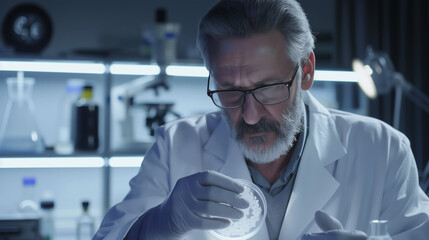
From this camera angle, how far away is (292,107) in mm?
1435

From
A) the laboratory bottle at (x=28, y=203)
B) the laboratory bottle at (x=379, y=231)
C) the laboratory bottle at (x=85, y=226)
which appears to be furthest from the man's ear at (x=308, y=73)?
the laboratory bottle at (x=28, y=203)

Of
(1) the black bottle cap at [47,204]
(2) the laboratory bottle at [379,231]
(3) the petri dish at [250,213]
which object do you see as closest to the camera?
(2) the laboratory bottle at [379,231]

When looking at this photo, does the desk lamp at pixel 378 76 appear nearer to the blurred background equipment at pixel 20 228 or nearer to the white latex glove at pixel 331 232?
the white latex glove at pixel 331 232

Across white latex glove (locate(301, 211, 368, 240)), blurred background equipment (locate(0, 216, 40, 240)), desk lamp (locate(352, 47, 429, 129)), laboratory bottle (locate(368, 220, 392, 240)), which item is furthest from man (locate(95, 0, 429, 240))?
blurred background equipment (locate(0, 216, 40, 240))

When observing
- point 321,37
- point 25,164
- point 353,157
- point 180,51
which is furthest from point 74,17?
point 353,157

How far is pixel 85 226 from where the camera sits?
8.32 feet

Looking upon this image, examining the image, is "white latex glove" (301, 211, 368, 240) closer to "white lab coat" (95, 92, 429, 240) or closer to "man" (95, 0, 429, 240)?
"man" (95, 0, 429, 240)

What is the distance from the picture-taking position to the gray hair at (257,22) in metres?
1.34

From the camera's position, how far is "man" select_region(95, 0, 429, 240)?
127cm

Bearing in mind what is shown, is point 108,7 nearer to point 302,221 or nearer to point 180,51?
point 180,51

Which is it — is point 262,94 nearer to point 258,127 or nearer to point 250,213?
point 258,127

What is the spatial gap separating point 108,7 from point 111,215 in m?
1.70

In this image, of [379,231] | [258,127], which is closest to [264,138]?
[258,127]

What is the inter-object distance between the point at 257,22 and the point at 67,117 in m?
1.64
